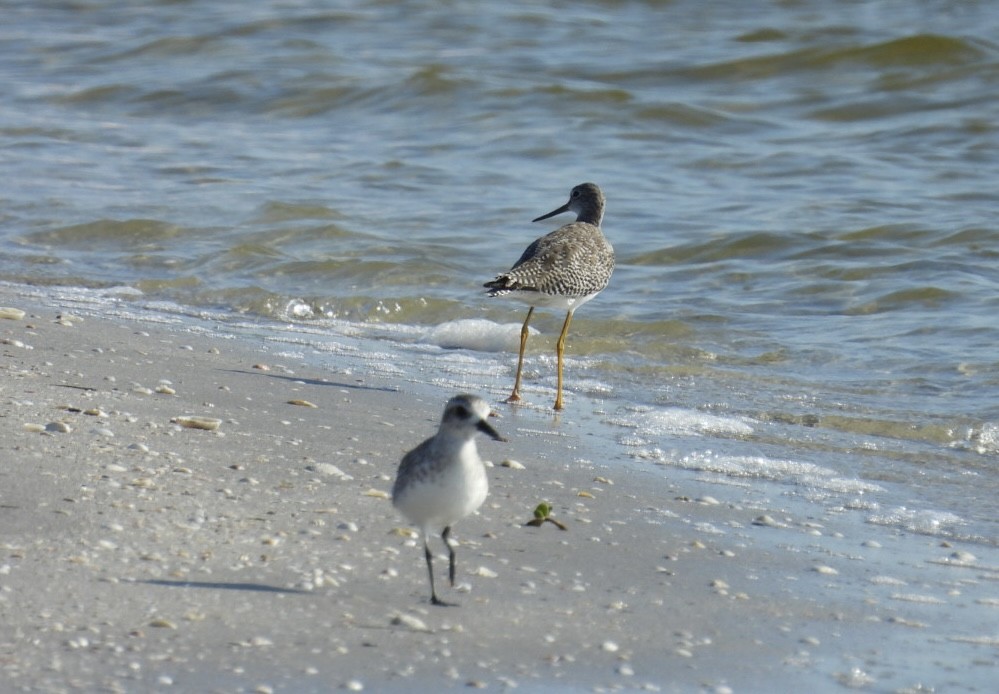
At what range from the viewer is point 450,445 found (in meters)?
4.34

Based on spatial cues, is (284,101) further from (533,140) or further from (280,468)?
(280,468)

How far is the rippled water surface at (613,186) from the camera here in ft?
27.9

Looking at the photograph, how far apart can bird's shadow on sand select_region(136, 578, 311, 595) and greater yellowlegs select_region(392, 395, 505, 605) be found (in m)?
0.41

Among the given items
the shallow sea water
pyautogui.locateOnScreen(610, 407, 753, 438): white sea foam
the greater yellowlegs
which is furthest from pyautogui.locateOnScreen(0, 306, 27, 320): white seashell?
the greater yellowlegs

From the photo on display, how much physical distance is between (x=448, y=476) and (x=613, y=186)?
10.4 meters

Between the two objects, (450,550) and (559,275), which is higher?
(559,275)

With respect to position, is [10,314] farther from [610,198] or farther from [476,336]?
[610,198]

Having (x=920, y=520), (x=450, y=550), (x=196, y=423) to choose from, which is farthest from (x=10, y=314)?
(x=920, y=520)

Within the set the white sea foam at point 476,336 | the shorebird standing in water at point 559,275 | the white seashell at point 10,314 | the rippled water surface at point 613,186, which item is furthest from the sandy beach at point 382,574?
the white sea foam at point 476,336

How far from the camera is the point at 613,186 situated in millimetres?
14352

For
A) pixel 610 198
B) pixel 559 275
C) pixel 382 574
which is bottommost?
pixel 382 574

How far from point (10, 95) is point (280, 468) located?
14470 millimetres

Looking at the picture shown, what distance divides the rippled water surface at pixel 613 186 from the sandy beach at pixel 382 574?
87 centimetres

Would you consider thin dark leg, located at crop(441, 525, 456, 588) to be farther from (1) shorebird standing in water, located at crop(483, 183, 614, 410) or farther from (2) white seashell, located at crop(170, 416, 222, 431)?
(1) shorebird standing in water, located at crop(483, 183, 614, 410)
